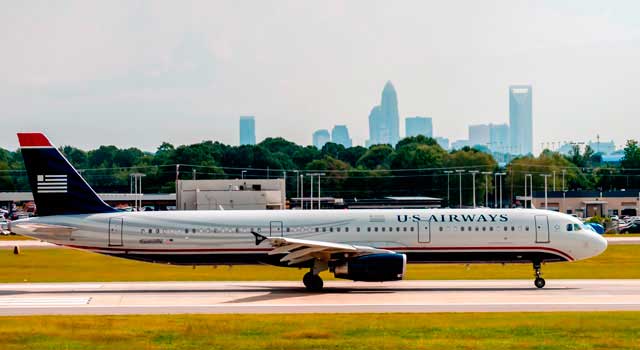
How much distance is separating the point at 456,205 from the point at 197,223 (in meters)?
126

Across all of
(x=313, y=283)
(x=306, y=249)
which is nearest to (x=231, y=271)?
(x=313, y=283)

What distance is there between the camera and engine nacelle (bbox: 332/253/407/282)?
38719mm

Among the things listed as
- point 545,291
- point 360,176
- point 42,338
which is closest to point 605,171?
point 360,176

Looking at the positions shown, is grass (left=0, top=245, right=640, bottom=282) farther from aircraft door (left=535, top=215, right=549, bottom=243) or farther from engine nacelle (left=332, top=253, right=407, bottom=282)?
engine nacelle (left=332, top=253, right=407, bottom=282)

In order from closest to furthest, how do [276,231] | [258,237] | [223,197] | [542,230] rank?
[258,237] < [542,230] < [276,231] < [223,197]

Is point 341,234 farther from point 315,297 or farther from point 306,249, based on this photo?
point 315,297

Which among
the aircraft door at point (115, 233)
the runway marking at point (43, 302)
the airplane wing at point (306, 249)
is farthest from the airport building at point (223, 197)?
the runway marking at point (43, 302)

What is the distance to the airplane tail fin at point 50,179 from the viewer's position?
4150 centimetres

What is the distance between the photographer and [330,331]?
1135 inches

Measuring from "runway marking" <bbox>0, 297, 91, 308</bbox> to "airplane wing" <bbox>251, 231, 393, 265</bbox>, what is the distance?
273 inches

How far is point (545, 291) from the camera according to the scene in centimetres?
3941

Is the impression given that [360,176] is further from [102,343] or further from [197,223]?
[102,343]

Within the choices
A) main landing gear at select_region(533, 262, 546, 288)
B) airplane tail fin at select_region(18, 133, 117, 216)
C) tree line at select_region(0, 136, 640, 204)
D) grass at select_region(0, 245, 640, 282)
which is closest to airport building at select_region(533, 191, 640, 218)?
tree line at select_region(0, 136, 640, 204)

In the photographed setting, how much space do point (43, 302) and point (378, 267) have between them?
12502 mm
